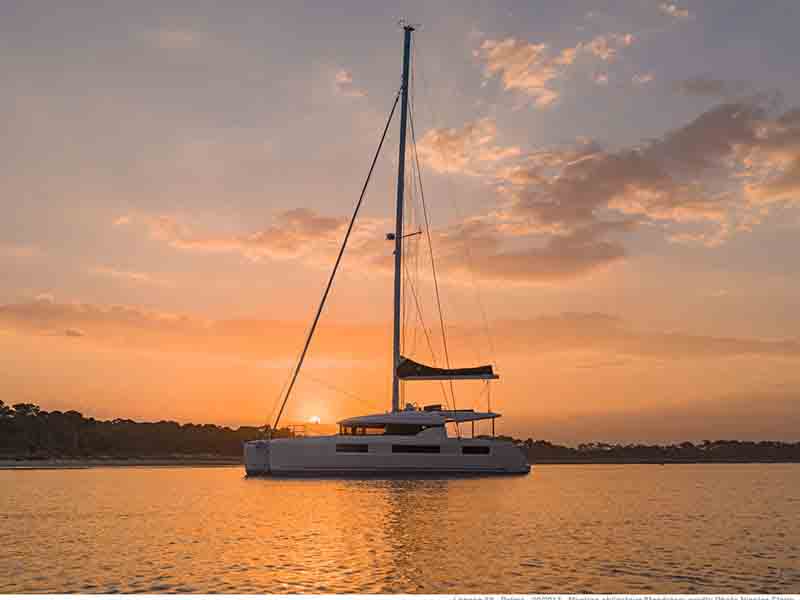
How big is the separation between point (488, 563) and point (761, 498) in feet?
101

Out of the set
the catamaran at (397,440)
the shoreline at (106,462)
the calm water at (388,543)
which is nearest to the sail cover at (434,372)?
the catamaran at (397,440)

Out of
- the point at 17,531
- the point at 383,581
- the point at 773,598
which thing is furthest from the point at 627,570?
the point at 17,531

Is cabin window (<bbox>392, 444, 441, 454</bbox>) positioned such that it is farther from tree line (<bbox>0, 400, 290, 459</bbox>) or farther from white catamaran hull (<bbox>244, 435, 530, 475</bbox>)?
tree line (<bbox>0, 400, 290, 459</bbox>)

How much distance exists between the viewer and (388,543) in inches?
810

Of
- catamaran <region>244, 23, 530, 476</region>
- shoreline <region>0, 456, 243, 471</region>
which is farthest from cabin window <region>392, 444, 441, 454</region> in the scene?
shoreline <region>0, 456, 243, 471</region>

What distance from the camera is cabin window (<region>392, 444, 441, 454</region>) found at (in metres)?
41.1

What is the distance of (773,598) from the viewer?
13.2 metres

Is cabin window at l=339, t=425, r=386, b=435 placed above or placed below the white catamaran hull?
above

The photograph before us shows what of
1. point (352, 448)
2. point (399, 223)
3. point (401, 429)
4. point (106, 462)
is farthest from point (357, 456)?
point (106, 462)

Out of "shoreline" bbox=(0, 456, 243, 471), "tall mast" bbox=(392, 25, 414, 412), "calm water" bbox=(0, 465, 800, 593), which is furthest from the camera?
"shoreline" bbox=(0, 456, 243, 471)

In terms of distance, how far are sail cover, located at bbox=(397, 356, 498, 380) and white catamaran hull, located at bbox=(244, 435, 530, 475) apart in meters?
3.49

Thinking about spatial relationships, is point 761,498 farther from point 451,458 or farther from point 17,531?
point 17,531

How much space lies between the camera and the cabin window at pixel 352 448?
40594mm

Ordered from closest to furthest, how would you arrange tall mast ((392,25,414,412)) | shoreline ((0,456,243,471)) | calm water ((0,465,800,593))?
calm water ((0,465,800,593)), tall mast ((392,25,414,412)), shoreline ((0,456,243,471))
